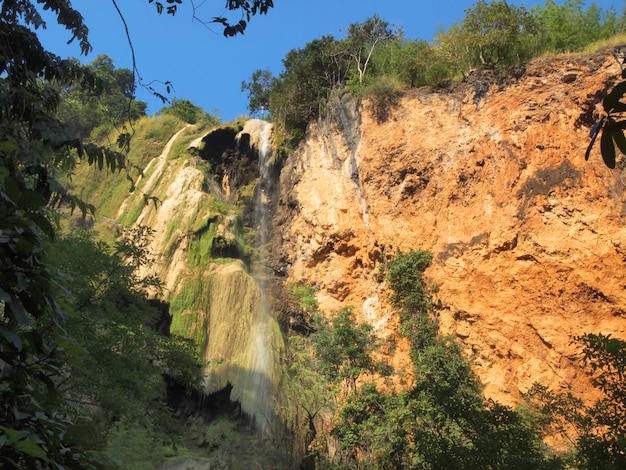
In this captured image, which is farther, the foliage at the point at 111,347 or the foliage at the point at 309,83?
the foliage at the point at 309,83

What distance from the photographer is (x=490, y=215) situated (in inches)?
590

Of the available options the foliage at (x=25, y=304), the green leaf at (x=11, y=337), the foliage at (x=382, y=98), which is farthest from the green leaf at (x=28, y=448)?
the foliage at (x=382, y=98)

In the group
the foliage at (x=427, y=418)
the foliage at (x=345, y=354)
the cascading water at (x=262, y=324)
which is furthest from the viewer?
the cascading water at (x=262, y=324)

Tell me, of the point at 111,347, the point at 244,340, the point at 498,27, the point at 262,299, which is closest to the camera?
the point at 111,347

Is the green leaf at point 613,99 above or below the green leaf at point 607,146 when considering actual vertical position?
above

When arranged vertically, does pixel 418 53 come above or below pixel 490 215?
above

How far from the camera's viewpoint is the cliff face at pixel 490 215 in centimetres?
1292

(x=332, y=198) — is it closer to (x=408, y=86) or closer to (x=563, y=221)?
(x=408, y=86)

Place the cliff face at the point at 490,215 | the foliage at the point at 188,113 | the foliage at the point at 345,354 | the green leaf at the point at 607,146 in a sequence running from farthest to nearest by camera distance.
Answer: the foliage at the point at 188,113
the foliage at the point at 345,354
the cliff face at the point at 490,215
the green leaf at the point at 607,146

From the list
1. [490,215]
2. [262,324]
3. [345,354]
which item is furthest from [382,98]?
[345,354]

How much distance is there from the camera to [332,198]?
1928 cm

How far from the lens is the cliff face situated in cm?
1292

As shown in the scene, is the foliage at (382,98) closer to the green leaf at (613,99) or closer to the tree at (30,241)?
the tree at (30,241)

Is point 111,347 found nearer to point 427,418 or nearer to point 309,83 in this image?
point 427,418
